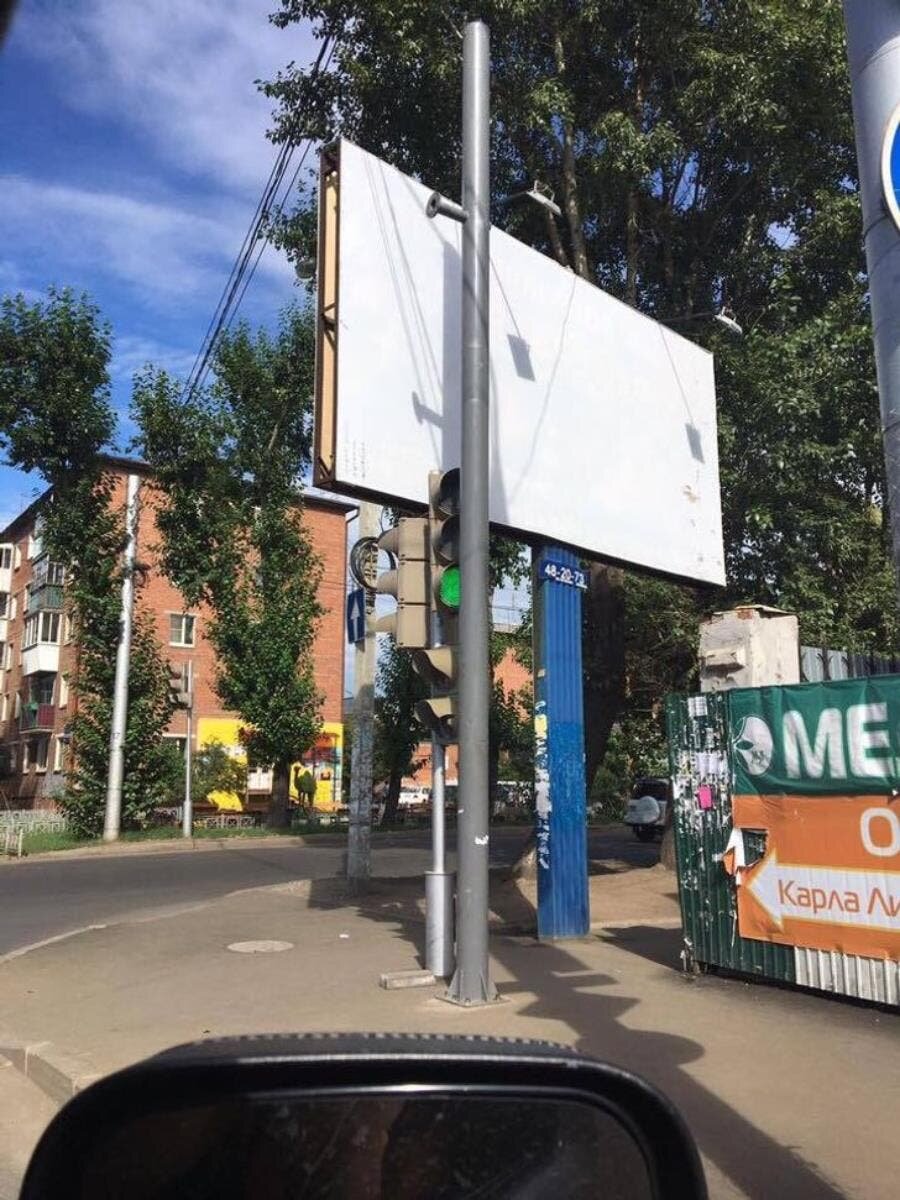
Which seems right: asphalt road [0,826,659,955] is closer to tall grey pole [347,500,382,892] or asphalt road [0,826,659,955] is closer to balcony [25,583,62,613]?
tall grey pole [347,500,382,892]

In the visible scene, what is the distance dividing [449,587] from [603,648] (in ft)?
25.1

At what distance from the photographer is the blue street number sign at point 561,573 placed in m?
10.8

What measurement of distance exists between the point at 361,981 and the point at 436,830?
4.30 ft

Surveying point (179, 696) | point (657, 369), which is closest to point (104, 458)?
point (179, 696)

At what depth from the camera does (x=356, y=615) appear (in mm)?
13859

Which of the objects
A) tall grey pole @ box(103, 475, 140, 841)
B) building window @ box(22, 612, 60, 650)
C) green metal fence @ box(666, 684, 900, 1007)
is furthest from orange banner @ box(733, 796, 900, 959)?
building window @ box(22, 612, 60, 650)

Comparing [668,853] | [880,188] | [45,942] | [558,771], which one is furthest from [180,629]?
[880,188]

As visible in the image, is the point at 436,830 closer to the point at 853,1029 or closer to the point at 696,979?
the point at 696,979

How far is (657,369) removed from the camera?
1278 cm

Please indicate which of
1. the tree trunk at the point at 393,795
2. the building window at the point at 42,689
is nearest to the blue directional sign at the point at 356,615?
the tree trunk at the point at 393,795

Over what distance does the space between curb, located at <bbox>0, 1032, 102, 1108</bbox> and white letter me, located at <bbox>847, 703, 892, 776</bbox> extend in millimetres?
5082

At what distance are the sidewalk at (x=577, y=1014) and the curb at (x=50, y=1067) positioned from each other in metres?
0.05

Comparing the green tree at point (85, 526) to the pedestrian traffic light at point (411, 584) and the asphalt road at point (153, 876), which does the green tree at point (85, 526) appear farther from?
the pedestrian traffic light at point (411, 584)

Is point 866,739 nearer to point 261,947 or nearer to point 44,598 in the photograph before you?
point 261,947
